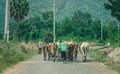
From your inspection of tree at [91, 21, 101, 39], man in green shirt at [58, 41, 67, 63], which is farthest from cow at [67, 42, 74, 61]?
tree at [91, 21, 101, 39]

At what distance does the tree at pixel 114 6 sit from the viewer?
42906mm

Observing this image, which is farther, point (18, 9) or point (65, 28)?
point (65, 28)

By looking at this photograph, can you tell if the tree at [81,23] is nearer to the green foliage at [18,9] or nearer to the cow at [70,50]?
the green foliage at [18,9]

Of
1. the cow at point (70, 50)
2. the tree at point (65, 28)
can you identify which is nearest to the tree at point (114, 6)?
the cow at point (70, 50)

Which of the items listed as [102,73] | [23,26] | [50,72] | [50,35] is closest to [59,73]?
[50,72]

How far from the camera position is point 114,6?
1715 inches

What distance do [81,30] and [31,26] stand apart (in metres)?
18.6

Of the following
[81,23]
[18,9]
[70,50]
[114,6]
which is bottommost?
[70,50]

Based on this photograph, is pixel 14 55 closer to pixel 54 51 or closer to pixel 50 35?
pixel 54 51

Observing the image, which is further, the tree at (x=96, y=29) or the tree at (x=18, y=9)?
the tree at (x=96, y=29)

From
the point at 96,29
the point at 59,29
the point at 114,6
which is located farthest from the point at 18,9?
the point at 96,29

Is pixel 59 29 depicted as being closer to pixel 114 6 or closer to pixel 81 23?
pixel 81 23

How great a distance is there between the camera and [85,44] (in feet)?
112

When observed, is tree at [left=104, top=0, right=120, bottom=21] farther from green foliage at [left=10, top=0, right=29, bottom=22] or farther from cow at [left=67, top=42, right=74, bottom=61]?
green foliage at [left=10, top=0, right=29, bottom=22]
